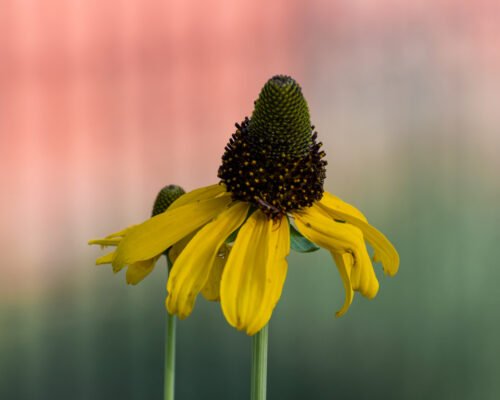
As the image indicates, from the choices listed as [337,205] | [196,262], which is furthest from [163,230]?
[337,205]

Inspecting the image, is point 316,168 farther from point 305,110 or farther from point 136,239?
point 136,239

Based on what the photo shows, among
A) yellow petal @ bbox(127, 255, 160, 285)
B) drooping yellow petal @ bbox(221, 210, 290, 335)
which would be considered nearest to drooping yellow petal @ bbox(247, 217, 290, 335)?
drooping yellow petal @ bbox(221, 210, 290, 335)

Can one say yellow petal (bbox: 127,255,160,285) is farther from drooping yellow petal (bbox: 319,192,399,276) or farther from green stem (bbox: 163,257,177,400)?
drooping yellow petal (bbox: 319,192,399,276)

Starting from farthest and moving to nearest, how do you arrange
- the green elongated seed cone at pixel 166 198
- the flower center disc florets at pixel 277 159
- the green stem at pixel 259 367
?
the green elongated seed cone at pixel 166 198, the flower center disc florets at pixel 277 159, the green stem at pixel 259 367

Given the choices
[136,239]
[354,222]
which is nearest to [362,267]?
[354,222]

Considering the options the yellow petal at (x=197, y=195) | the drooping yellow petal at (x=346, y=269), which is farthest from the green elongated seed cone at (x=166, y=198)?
the drooping yellow petal at (x=346, y=269)

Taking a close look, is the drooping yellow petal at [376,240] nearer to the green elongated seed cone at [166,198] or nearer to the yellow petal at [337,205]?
the yellow petal at [337,205]

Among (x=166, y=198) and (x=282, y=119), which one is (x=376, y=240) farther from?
(x=166, y=198)

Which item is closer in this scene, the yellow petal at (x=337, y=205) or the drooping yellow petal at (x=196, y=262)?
the drooping yellow petal at (x=196, y=262)
